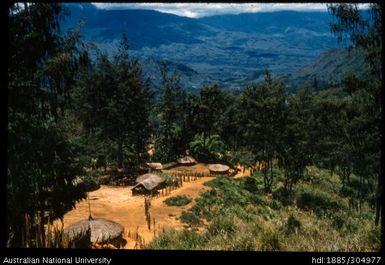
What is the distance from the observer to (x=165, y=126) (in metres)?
55.7

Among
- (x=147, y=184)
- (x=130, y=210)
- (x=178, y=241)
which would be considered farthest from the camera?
(x=147, y=184)

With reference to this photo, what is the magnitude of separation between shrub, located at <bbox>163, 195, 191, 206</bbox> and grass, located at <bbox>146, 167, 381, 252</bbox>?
0.69 m

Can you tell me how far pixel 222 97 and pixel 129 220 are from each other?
3376 cm

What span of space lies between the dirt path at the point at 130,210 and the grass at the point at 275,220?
0.99m

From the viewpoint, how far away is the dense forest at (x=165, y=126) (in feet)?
32.3

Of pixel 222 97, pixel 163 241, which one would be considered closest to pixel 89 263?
pixel 163 241

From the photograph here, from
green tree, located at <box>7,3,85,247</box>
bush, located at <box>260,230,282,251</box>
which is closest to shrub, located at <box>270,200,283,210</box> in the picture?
bush, located at <box>260,230,282,251</box>

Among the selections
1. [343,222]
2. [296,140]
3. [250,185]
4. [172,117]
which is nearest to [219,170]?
[250,185]

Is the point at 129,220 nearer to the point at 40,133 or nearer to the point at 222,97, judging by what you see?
the point at 40,133

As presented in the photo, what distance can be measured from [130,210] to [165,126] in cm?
3261

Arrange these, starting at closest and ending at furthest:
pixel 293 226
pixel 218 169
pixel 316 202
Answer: pixel 293 226 < pixel 316 202 < pixel 218 169

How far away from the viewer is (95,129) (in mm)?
37156

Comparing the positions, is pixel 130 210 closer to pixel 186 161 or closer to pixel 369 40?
pixel 369 40

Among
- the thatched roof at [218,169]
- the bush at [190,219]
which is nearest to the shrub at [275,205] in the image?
the bush at [190,219]
